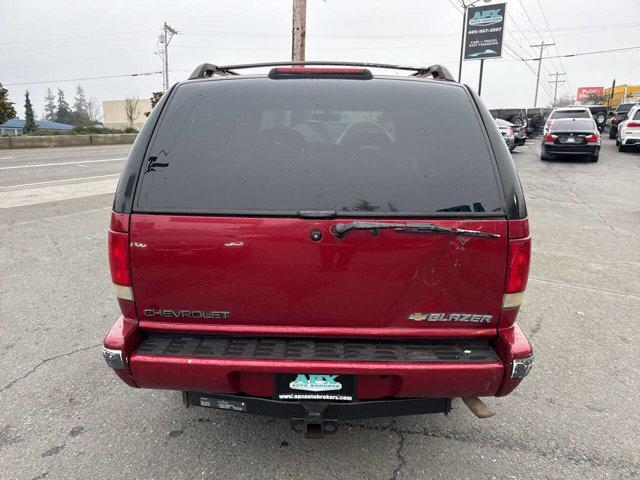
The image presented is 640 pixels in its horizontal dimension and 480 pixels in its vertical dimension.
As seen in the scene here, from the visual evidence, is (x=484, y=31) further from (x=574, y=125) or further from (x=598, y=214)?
(x=598, y=214)

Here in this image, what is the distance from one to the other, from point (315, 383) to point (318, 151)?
1084 mm

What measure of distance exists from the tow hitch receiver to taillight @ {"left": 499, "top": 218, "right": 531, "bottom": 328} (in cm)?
95

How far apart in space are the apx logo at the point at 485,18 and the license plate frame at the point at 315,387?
125ft

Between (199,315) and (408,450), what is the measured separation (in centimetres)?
139

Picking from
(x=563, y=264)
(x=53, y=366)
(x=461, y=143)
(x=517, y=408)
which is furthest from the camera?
(x=563, y=264)

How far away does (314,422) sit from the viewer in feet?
7.11

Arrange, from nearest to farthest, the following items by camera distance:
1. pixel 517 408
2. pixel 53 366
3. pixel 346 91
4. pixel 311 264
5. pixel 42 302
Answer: pixel 311 264, pixel 346 91, pixel 517 408, pixel 53 366, pixel 42 302

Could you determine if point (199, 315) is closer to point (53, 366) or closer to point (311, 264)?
point (311, 264)

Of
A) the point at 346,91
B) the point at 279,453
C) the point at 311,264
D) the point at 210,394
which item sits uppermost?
the point at 346,91

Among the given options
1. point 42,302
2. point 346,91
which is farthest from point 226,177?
point 42,302

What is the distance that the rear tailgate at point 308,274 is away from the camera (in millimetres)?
2086

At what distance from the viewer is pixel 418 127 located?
2.31 m

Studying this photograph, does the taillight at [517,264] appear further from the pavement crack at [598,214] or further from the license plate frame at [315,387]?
the pavement crack at [598,214]

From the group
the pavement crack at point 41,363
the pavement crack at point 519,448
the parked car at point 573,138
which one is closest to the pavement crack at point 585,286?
the pavement crack at point 519,448
